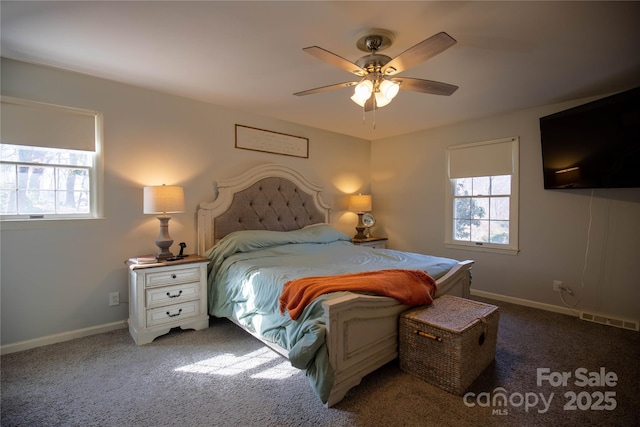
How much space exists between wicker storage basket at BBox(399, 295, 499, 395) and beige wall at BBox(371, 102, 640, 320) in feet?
5.81

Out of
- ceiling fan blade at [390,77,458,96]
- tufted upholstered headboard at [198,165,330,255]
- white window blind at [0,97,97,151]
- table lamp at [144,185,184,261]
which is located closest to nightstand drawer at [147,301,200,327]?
table lamp at [144,185,184,261]

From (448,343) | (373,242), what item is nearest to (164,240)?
(448,343)

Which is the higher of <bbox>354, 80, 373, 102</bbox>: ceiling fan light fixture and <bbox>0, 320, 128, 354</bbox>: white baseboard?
<bbox>354, 80, 373, 102</bbox>: ceiling fan light fixture

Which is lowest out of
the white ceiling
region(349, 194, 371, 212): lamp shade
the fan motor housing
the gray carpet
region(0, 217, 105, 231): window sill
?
the gray carpet

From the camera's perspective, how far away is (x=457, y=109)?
3490mm

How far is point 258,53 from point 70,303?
262 cm

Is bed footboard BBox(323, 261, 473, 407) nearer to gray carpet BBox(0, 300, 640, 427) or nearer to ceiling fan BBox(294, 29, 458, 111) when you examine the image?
gray carpet BBox(0, 300, 640, 427)

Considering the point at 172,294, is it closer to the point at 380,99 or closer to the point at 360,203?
the point at 380,99

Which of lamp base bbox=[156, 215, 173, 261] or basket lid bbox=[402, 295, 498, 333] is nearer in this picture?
basket lid bbox=[402, 295, 498, 333]

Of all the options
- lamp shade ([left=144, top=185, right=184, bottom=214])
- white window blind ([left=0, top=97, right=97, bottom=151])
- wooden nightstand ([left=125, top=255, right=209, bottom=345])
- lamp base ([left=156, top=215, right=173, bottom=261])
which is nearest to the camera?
white window blind ([left=0, top=97, right=97, bottom=151])

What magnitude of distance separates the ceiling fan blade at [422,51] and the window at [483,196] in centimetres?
240

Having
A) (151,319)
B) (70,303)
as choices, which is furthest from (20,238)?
(151,319)

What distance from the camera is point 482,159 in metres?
3.86

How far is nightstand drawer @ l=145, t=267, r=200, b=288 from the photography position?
255 centimetres
